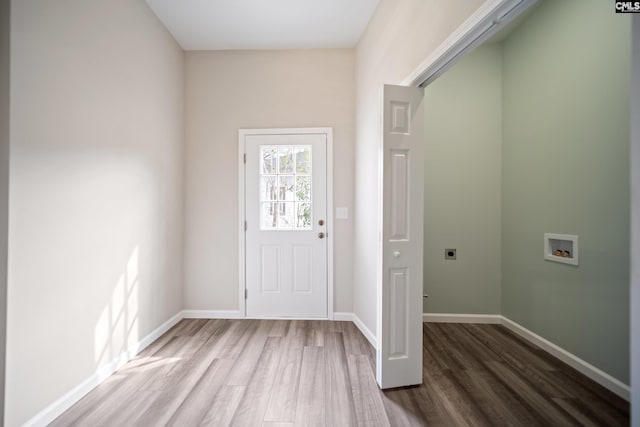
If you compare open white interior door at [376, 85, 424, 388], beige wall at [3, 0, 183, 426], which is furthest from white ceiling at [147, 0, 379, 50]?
open white interior door at [376, 85, 424, 388]

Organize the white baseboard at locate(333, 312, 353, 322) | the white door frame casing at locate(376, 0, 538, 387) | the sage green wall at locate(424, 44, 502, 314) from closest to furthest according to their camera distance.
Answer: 1. the white door frame casing at locate(376, 0, 538, 387)
2. the sage green wall at locate(424, 44, 502, 314)
3. the white baseboard at locate(333, 312, 353, 322)

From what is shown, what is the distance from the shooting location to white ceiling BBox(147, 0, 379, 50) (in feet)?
9.16

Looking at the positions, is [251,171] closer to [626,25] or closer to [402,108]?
[402,108]

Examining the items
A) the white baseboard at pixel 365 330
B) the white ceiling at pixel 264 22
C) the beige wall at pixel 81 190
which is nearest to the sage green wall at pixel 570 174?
the white baseboard at pixel 365 330

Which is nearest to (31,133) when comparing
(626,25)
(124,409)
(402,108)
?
(124,409)

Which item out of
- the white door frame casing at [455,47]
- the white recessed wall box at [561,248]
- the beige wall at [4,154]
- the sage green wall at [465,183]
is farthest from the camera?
the sage green wall at [465,183]

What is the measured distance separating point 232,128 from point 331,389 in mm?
2876

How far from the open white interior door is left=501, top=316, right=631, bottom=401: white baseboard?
4.23 feet

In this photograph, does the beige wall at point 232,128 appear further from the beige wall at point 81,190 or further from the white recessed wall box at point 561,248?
the white recessed wall box at point 561,248

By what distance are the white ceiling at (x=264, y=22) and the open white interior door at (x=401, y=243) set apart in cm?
138

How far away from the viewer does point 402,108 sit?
214 cm

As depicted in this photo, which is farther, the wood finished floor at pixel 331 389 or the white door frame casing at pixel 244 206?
the white door frame casing at pixel 244 206

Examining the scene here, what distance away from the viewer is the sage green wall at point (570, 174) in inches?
82.8

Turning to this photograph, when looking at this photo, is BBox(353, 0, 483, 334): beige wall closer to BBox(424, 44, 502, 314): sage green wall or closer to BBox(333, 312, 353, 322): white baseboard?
BBox(333, 312, 353, 322): white baseboard
